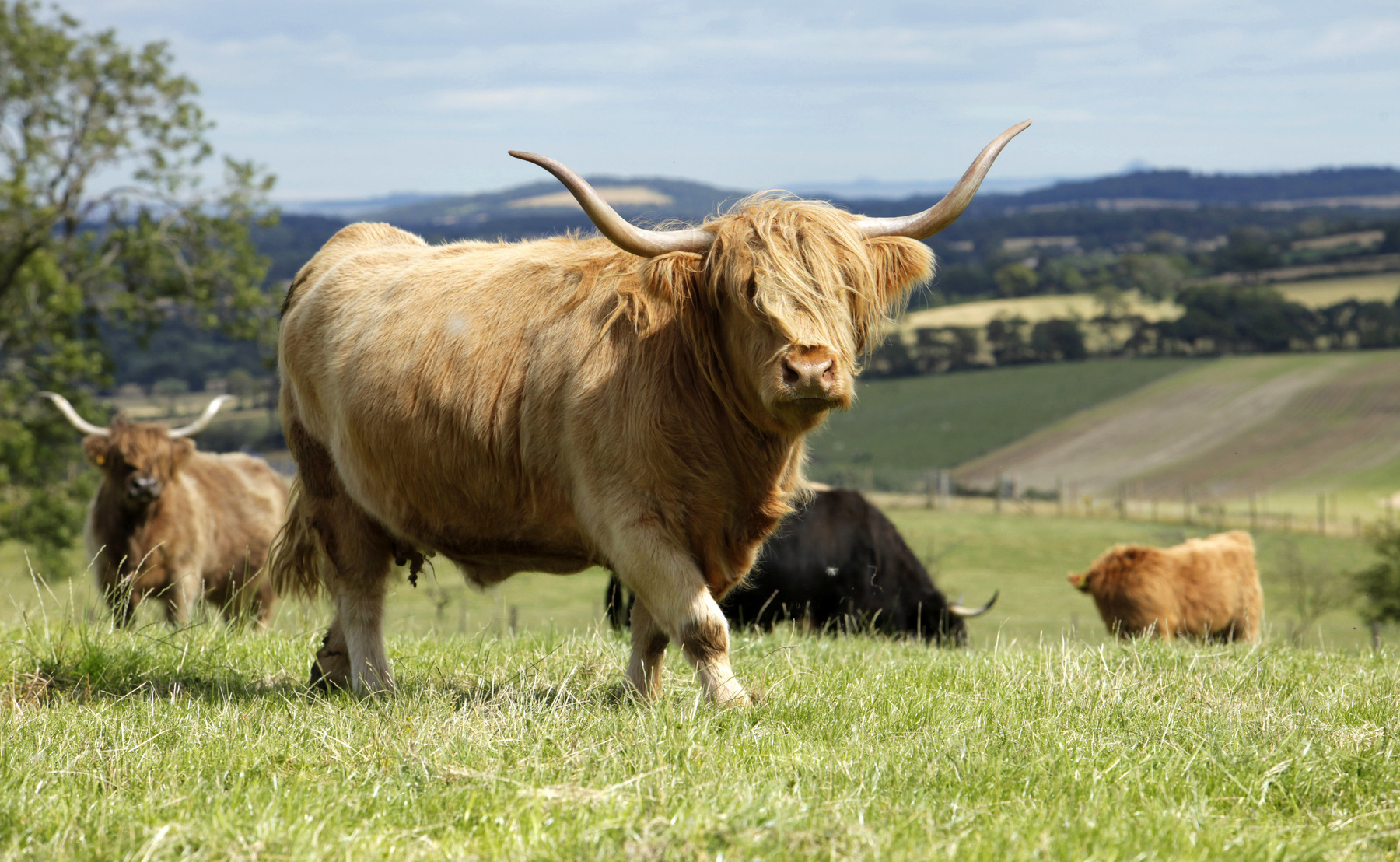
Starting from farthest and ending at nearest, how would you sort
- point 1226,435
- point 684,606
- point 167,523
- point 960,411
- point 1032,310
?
point 1032,310 → point 960,411 → point 1226,435 → point 167,523 → point 684,606

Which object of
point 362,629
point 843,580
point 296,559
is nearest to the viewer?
point 362,629

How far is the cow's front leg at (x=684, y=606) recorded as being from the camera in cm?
382

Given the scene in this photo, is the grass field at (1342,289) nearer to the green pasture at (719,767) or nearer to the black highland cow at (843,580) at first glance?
the black highland cow at (843,580)

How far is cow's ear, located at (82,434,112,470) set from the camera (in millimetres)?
10438

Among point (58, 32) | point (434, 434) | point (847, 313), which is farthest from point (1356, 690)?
point (58, 32)

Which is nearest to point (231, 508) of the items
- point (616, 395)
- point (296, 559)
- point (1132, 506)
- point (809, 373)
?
point (296, 559)

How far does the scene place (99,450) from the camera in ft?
34.6

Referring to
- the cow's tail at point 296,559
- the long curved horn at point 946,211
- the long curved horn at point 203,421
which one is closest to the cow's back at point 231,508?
the long curved horn at point 203,421

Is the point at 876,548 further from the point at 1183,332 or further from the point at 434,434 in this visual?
the point at 1183,332

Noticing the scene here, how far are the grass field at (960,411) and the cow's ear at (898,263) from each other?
206 feet

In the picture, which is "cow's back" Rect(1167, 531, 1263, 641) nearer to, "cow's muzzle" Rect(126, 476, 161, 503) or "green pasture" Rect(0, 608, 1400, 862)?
"green pasture" Rect(0, 608, 1400, 862)

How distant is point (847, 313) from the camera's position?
13.1 feet

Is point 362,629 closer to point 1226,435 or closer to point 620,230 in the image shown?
point 620,230

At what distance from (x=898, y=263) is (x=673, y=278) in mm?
848
